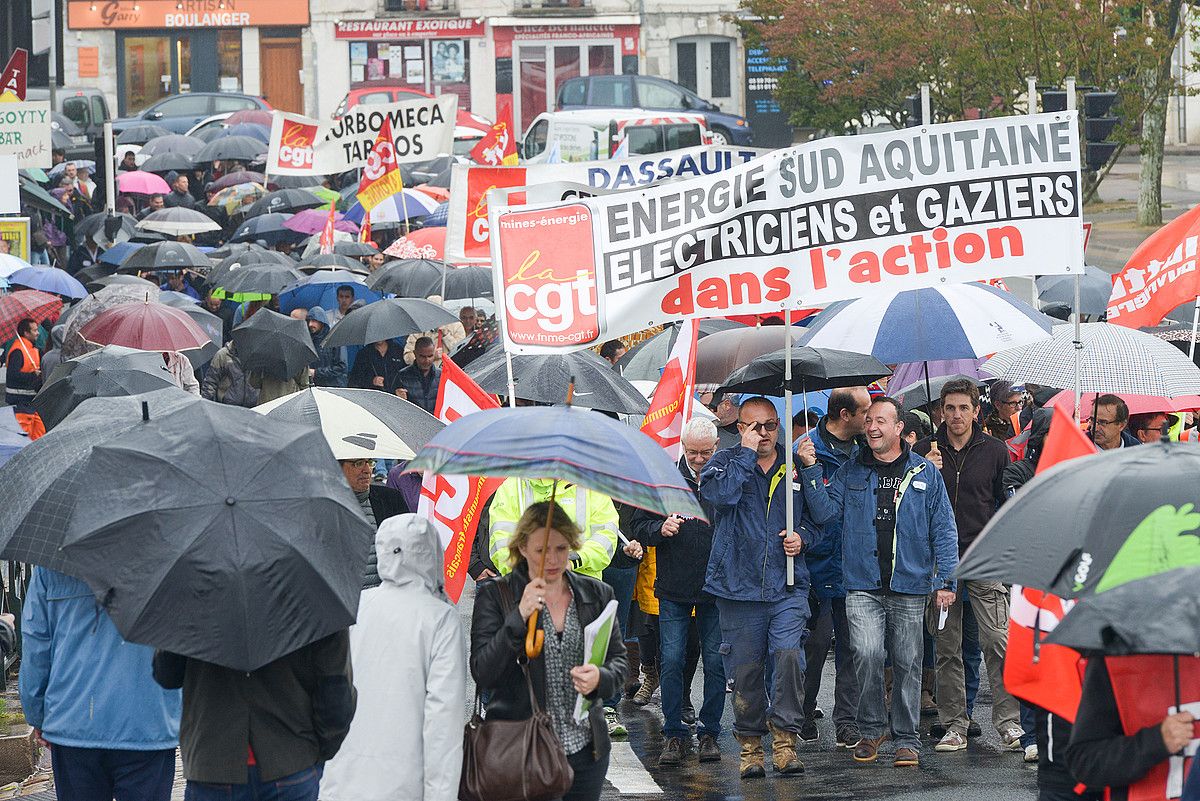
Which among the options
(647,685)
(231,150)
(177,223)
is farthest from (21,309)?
(231,150)

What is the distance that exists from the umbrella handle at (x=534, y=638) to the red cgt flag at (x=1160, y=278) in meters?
5.74

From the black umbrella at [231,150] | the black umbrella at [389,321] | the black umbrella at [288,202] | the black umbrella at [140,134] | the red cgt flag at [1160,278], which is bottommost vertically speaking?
the black umbrella at [389,321]

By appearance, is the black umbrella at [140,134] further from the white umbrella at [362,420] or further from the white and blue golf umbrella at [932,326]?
the white umbrella at [362,420]

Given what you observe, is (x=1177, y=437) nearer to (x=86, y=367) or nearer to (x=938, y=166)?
(x=938, y=166)

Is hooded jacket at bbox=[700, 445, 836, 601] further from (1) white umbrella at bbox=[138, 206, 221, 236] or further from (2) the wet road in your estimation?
(1) white umbrella at bbox=[138, 206, 221, 236]

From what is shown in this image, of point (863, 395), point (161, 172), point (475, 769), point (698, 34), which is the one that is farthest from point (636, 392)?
point (698, 34)

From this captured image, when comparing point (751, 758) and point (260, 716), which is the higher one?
point (260, 716)

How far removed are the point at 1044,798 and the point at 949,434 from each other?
176 inches

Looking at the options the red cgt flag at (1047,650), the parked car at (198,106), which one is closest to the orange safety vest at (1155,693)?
the red cgt flag at (1047,650)

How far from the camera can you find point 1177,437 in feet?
38.3

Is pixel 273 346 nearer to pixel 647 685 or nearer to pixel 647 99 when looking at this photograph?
pixel 647 685

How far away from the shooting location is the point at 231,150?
3325 centimetres

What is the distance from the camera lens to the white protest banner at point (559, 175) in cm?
1062

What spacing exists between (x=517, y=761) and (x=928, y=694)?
4.73 metres
